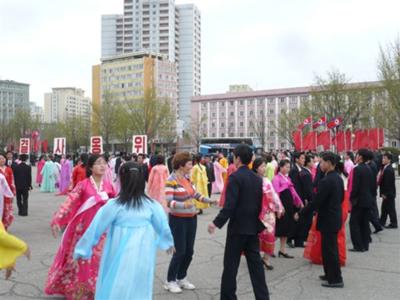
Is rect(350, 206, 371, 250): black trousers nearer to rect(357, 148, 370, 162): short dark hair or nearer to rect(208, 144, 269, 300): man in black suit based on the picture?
rect(357, 148, 370, 162): short dark hair

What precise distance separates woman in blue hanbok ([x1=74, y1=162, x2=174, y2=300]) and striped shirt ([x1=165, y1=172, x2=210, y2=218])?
1447 mm

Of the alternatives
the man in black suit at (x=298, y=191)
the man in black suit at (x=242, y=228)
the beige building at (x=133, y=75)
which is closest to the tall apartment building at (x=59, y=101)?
the beige building at (x=133, y=75)

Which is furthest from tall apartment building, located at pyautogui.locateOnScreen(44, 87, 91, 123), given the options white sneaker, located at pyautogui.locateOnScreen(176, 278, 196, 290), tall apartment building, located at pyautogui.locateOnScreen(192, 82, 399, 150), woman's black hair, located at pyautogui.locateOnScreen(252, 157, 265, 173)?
white sneaker, located at pyautogui.locateOnScreen(176, 278, 196, 290)

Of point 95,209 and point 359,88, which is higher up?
point 359,88

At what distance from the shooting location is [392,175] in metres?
10.6

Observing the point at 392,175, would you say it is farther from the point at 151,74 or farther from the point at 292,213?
the point at 151,74

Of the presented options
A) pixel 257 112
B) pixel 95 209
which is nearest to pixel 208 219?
pixel 95 209

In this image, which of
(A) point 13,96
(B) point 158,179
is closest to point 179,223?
(B) point 158,179

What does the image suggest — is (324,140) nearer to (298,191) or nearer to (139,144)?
(139,144)

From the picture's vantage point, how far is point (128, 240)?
3.85m

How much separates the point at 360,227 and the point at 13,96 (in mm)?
116316

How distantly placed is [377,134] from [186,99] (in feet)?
360

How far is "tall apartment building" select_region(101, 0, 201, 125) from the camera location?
134625 mm

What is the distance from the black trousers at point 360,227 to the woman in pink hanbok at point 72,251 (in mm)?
4785
